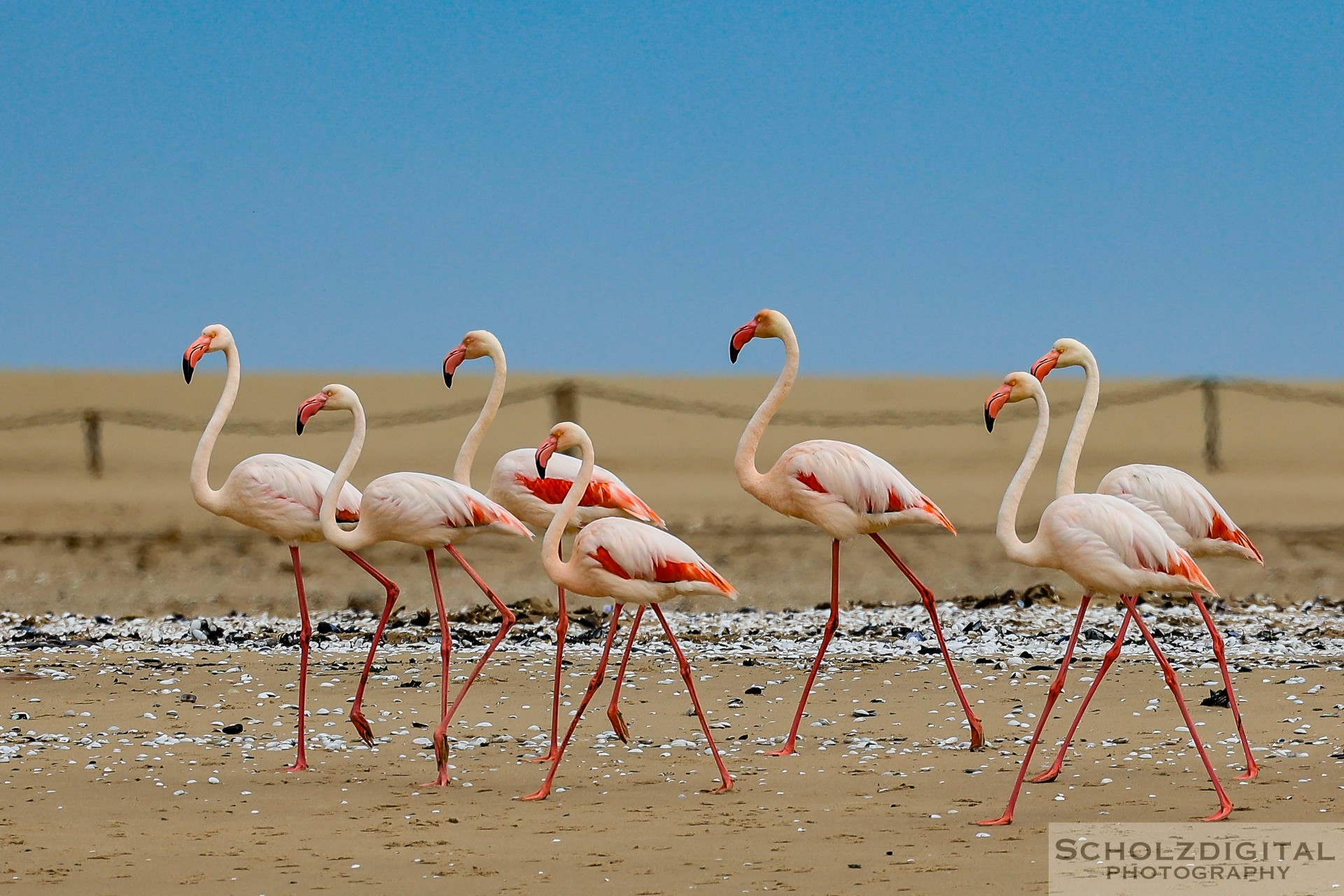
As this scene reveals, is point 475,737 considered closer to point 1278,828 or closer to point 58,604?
point 1278,828

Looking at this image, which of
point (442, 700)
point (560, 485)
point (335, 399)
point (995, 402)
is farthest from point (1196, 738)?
point (335, 399)

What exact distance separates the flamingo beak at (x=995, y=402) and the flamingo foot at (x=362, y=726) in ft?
9.60

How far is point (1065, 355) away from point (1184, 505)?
777mm

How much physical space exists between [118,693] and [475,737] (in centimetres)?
203

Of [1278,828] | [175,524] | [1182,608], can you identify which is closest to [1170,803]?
[1278,828]

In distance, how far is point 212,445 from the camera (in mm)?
7676

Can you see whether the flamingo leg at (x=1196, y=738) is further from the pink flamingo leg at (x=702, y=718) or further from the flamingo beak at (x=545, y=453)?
the flamingo beak at (x=545, y=453)

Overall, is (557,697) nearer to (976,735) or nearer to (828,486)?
(828,486)

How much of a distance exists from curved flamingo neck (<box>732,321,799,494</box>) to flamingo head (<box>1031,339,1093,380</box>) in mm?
1258

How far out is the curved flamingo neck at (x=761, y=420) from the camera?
7727 millimetres

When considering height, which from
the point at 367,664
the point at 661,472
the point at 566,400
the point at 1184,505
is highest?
the point at 566,400

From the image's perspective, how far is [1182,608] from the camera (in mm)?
11031

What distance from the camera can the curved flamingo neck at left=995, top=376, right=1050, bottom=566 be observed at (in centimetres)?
625

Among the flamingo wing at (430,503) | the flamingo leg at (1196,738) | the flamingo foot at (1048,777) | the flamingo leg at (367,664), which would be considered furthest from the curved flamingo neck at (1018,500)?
the flamingo leg at (367,664)
